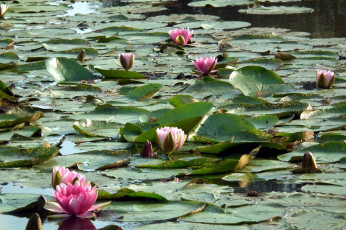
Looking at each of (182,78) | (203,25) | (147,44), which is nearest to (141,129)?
(182,78)

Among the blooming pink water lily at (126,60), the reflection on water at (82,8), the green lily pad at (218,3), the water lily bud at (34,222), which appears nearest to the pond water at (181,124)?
the blooming pink water lily at (126,60)

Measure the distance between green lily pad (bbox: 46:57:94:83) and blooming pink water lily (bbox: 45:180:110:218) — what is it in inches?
87.2

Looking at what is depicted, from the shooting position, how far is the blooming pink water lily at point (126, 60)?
4547 mm

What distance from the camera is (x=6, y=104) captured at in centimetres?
381

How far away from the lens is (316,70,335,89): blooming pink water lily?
13.1 ft

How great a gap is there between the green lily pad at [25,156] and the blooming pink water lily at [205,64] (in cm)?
169

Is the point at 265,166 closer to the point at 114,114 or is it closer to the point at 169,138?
the point at 169,138

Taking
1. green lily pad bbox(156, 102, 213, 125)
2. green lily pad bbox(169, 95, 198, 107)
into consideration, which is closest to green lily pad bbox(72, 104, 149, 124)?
green lily pad bbox(169, 95, 198, 107)

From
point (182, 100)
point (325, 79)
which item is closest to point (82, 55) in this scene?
point (182, 100)

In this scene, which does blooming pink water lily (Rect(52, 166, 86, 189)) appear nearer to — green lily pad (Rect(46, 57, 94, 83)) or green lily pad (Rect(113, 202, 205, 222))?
green lily pad (Rect(113, 202, 205, 222))

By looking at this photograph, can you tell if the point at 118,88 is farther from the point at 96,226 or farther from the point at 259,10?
the point at 259,10

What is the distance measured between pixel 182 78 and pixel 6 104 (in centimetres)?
115

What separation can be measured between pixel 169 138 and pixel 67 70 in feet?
5.74

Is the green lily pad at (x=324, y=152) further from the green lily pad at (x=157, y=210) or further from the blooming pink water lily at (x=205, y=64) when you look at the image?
the blooming pink water lily at (x=205, y=64)
